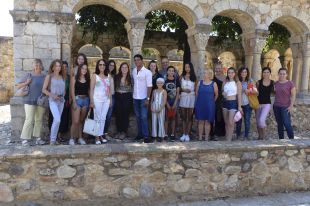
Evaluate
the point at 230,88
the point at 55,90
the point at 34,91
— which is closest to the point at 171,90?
the point at 230,88

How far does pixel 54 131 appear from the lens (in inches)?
195

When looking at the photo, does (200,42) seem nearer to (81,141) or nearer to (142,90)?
(142,90)

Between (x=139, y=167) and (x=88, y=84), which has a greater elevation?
(x=88, y=84)

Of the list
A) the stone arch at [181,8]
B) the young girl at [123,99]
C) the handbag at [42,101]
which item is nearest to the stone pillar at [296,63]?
the stone arch at [181,8]

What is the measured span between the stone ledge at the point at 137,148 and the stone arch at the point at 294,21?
4.65 metres

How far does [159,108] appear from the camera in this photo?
5250 millimetres

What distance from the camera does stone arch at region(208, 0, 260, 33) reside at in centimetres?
700

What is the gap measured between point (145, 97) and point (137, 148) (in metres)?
2.07

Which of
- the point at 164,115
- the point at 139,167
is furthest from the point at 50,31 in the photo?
the point at 139,167

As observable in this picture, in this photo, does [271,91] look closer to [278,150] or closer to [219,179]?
[278,150]

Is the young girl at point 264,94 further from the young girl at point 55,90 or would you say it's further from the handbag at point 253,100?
the young girl at point 55,90

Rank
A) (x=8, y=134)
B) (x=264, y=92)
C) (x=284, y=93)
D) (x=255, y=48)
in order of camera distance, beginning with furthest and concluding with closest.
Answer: (x=255, y=48) → (x=8, y=134) → (x=264, y=92) → (x=284, y=93)

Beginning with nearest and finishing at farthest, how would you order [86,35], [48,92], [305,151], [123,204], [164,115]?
1. [123,204]
2. [305,151]
3. [48,92]
4. [164,115]
5. [86,35]

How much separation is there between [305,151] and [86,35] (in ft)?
26.8
